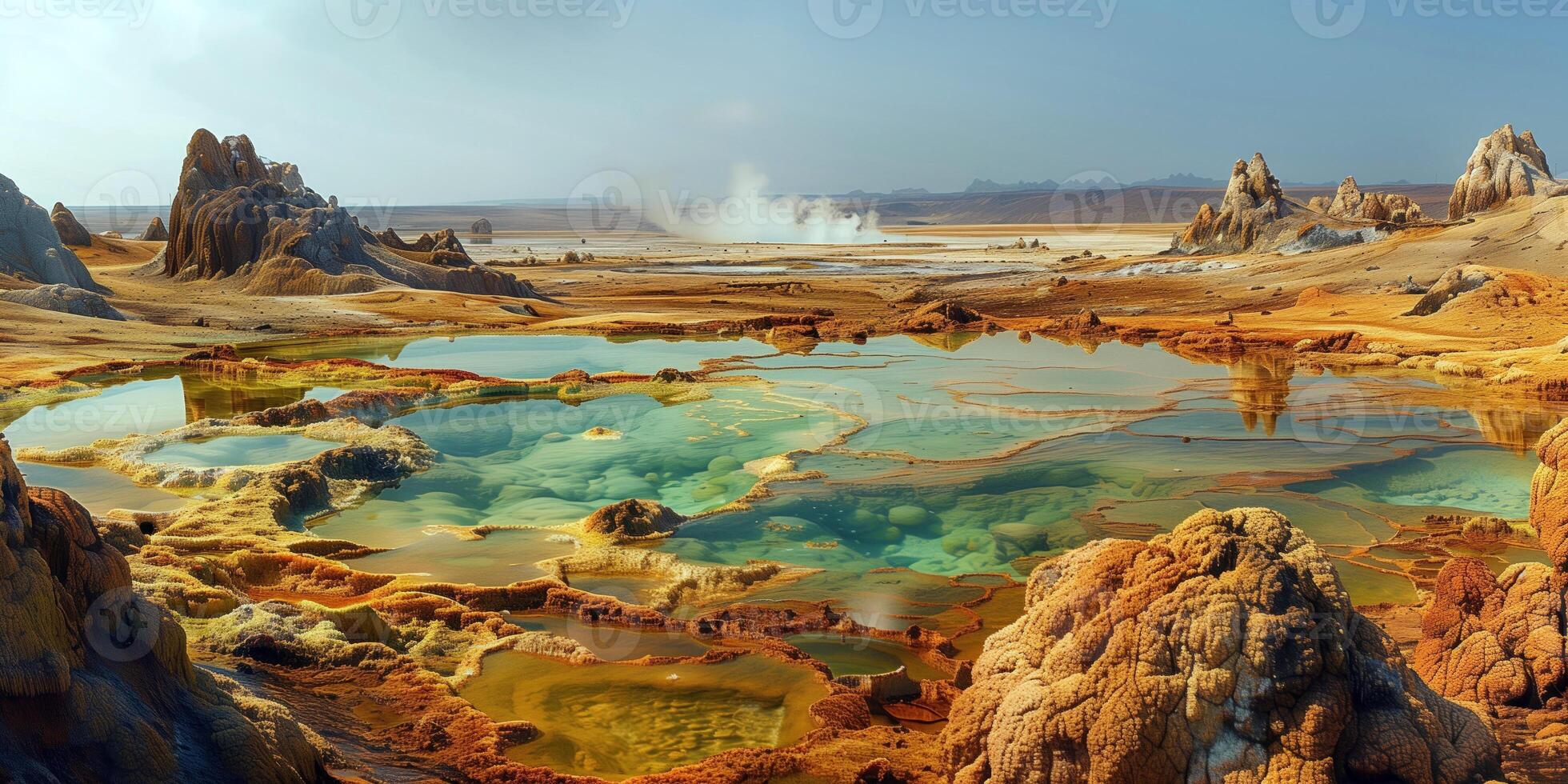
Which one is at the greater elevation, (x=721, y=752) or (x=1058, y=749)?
(x=1058, y=749)

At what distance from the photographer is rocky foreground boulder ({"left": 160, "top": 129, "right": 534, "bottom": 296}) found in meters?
27.3

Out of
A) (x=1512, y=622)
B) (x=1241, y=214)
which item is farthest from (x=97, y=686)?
(x=1241, y=214)

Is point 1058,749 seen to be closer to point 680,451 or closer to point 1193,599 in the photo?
point 1193,599

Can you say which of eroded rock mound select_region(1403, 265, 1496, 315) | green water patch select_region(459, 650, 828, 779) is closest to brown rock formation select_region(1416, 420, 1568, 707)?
green water patch select_region(459, 650, 828, 779)

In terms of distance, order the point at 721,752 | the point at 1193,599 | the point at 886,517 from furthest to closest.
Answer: the point at 886,517
the point at 721,752
the point at 1193,599

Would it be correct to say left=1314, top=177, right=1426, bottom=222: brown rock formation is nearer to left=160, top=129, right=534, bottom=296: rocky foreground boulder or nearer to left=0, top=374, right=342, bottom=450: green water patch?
left=160, top=129, right=534, bottom=296: rocky foreground boulder

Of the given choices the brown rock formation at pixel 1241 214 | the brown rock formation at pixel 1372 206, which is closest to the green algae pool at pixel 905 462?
the brown rock formation at pixel 1241 214

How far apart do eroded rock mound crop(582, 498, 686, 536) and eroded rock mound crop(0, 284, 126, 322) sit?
1753 centimetres

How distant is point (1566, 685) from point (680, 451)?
7410 millimetres

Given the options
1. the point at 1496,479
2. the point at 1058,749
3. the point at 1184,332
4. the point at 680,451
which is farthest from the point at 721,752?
the point at 1184,332

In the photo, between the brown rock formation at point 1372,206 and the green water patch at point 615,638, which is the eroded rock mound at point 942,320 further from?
the brown rock formation at point 1372,206

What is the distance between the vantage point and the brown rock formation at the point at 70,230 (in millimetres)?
35438

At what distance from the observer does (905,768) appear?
12.4 ft

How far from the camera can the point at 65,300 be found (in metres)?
20.2
